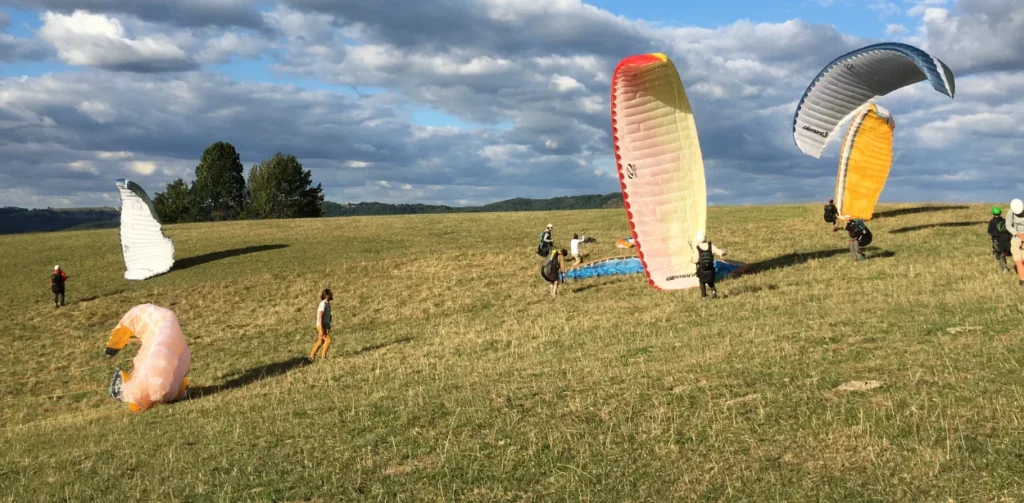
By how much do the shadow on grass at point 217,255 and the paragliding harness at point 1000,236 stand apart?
3900 centimetres

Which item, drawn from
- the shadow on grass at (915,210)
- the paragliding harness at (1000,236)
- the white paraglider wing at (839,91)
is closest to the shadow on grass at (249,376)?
the paragliding harness at (1000,236)

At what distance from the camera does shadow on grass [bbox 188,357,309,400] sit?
63.3 feet

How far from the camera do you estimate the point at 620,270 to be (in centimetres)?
3209

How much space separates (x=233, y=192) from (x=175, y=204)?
8.69m

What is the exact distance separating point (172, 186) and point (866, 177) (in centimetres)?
10896

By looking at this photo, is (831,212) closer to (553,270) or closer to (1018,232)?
(553,270)

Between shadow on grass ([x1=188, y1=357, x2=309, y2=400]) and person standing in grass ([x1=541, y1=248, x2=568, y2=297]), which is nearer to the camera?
shadow on grass ([x1=188, y1=357, x2=309, y2=400])

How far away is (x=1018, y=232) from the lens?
18562 millimetres

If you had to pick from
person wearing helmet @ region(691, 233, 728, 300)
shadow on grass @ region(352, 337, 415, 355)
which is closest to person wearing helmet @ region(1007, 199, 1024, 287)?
person wearing helmet @ region(691, 233, 728, 300)

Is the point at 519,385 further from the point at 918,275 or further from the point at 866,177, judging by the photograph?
the point at 866,177

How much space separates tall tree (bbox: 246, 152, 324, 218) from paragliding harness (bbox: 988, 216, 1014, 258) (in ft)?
348

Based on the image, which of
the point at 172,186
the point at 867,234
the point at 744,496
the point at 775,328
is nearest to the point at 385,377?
the point at 775,328

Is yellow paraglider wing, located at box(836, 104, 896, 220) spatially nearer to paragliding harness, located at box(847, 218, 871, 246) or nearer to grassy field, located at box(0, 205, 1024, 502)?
grassy field, located at box(0, 205, 1024, 502)

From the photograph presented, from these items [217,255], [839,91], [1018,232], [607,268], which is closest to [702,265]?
[1018,232]
